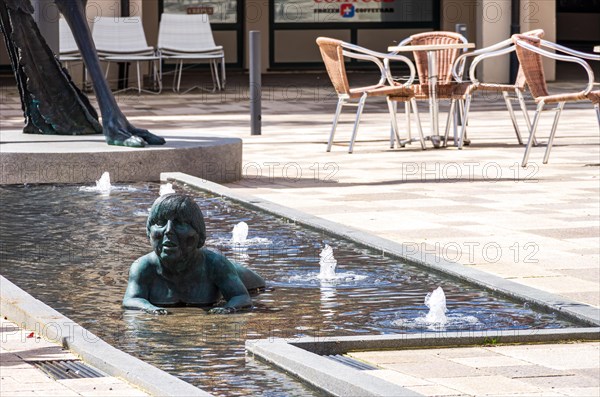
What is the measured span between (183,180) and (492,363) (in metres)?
5.31

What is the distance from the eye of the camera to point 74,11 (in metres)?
10.7

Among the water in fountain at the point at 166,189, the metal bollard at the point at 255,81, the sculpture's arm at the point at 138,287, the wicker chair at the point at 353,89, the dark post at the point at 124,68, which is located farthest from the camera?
the dark post at the point at 124,68

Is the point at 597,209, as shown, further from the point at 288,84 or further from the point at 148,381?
the point at 288,84

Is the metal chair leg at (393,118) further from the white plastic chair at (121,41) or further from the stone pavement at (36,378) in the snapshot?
the stone pavement at (36,378)

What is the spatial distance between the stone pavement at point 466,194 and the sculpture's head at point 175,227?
107 centimetres

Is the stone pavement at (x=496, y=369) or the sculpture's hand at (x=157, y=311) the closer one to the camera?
the stone pavement at (x=496, y=369)

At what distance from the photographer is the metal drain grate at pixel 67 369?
4.75 meters

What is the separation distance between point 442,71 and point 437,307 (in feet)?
26.3

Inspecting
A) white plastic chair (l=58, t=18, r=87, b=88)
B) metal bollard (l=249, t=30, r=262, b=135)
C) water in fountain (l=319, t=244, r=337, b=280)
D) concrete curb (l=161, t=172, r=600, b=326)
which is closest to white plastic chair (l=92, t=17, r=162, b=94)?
white plastic chair (l=58, t=18, r=87, b=88)

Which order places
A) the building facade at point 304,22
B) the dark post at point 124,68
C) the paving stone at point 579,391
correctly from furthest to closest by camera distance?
the building facade at point 304,22 < the dark post at point 124,68 < the paving stone at point 579,391

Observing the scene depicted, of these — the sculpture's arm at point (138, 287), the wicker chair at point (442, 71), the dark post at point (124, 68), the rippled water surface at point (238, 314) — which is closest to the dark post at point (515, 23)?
the dark post at point (124, 68)

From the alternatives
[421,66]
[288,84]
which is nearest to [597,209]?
[421,66]

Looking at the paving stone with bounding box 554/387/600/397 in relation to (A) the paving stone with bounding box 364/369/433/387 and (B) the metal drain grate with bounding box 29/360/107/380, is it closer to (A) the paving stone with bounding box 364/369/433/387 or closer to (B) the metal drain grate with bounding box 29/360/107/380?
(A) the paving stone with bounding box 364/369/433/387

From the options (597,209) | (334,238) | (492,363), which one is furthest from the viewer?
(597,209)
